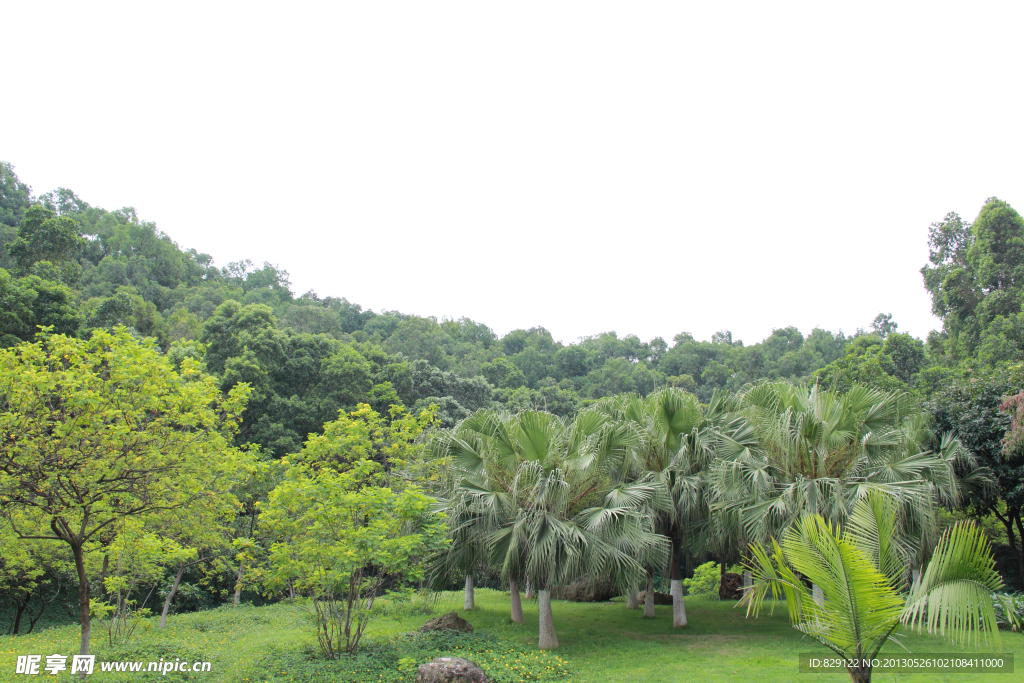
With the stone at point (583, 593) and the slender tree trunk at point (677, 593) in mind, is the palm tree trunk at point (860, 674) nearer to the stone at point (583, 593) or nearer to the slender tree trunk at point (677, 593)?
the slender tree trunk at point (677, 593)

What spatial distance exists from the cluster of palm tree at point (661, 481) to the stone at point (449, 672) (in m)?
2.33

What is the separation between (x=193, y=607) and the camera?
23.7 meters

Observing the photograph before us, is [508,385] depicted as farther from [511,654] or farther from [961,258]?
[511,654]

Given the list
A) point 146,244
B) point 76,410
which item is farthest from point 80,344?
point 146,244

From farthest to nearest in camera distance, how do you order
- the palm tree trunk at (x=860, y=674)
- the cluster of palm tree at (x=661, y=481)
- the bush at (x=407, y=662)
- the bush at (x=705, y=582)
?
the bush at (x=705, y=582), the cluster of palm tree at (x=661, y=481), the bush at (x=407, y=662), the palm tree trunk at (x=860, y=674)

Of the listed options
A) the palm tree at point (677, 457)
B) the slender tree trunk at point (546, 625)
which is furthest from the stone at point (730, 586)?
the slender tree trunk at point (546, 625)

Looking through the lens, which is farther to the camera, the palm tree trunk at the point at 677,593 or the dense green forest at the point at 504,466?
the palm tree trunk at the point at 677,593

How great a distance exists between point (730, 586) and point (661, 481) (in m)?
11.2

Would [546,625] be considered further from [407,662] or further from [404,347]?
[404,347]

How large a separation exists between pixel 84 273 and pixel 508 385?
41.0 m

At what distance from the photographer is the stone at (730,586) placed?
22.5 m

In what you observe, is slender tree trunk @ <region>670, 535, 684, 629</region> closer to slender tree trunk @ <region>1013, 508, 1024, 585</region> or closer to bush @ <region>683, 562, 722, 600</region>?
bush @ <region>683, 562, 722, 600</region>

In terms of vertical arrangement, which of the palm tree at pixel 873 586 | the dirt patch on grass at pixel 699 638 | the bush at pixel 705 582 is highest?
the palm tree at pixel 873 586

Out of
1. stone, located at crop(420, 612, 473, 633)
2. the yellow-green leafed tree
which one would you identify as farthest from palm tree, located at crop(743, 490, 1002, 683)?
stone, located at crop(420, 612, 473, 633)
